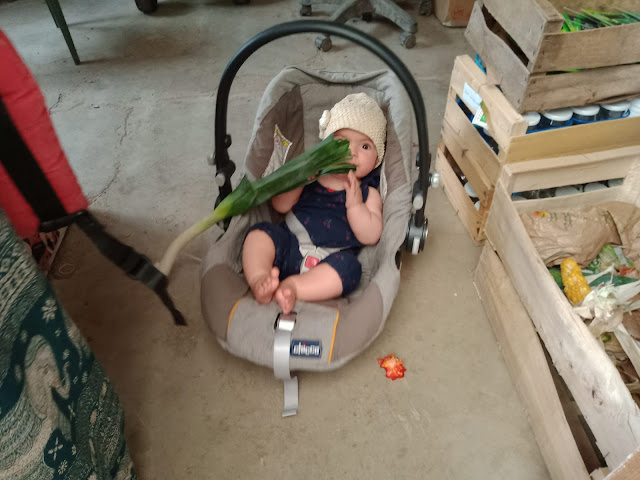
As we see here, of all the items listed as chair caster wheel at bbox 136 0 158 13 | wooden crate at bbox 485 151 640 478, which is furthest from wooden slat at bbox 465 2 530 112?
chair caster wheel at bbox 136 0 158 13

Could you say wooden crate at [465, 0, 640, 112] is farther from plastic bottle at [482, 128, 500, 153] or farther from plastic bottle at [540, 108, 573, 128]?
plastic bottle at [482, 128, 500, 153]

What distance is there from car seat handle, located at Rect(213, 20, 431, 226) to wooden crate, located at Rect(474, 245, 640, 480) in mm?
316

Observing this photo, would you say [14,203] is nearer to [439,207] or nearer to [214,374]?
[214,374]

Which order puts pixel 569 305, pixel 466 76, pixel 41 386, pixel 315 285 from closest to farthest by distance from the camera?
pixel 41 386 → pixel 569 305 → pixel 315 285 → pixel 466 76

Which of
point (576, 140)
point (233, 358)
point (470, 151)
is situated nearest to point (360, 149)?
point (470, 151)

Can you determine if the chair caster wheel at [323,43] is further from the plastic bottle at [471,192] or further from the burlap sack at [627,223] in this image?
the burlap sack at [627,223]

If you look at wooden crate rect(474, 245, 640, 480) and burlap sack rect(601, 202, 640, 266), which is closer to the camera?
wooden crate rect(474, 245, 640, 480)

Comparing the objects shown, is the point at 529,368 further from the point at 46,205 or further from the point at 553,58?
the point at 46,205

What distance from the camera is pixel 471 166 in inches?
64.0

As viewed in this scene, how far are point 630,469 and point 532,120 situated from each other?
3.06ft

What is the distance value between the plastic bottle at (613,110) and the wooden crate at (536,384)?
52cm

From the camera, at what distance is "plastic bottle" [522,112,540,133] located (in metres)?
1.37

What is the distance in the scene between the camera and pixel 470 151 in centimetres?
163

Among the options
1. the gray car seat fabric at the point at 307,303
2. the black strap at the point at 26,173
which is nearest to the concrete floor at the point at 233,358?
the gray car seat fabric at the point at 307,303
